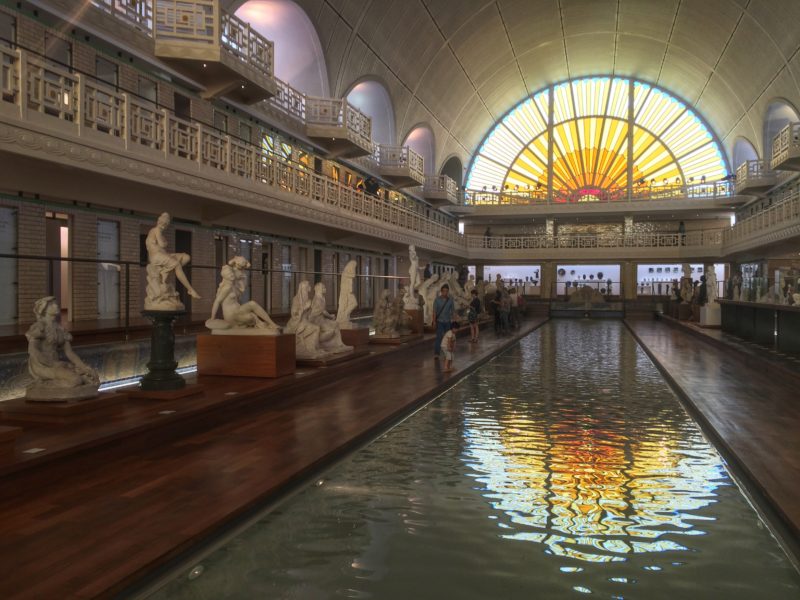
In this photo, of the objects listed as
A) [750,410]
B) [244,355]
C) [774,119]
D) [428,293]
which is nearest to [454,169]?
[774,119]

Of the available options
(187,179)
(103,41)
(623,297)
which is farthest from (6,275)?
(623,297)

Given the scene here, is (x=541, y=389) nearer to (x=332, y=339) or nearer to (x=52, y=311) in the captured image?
(x=332, y=339)

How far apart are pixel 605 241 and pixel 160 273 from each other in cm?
3701

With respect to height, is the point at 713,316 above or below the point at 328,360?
above

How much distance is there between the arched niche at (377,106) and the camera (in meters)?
30.2

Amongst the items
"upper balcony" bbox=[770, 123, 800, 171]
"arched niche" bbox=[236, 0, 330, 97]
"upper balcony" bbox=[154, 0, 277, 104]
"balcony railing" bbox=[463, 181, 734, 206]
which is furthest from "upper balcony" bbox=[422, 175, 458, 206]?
"upper balcony" bbox=[154, 0, 277, 104]

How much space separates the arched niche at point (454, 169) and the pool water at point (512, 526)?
38496 mm

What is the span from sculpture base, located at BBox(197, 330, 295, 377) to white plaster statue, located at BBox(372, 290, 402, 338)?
6.37 metres

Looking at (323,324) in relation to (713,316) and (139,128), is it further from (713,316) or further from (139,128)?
(713,316)

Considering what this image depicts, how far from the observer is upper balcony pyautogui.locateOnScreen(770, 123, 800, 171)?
25.6 metres

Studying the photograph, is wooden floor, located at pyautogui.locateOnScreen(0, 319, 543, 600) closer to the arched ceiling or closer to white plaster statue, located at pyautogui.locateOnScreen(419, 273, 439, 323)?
white plaster statue, located at pyautogui.locateOnScreen(419, 273, 439, 323)

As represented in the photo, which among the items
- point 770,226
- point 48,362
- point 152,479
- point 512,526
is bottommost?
point 512,526

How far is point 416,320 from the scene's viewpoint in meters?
18.9

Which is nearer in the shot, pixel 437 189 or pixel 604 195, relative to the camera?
pixel 437 189
